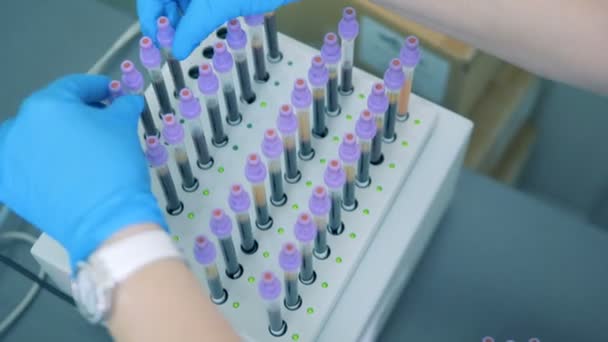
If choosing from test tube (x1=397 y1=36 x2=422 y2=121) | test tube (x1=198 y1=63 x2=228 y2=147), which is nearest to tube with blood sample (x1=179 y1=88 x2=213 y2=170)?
test tube (x1=198 y1=63 x2=228 y2=147)

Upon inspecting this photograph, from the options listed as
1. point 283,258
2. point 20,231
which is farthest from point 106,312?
point 20,231

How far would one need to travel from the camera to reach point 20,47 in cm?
105

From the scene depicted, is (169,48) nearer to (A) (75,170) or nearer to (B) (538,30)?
(A) (75,170)

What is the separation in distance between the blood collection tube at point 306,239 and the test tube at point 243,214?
56 millimetres

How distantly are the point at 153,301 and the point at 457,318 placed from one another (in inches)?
16.5

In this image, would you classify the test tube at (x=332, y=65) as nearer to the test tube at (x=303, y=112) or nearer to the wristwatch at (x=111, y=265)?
the test tube at (x=303, y=112)

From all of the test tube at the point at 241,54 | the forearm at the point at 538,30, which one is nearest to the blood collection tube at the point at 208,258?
the test tube at the point at 241,54

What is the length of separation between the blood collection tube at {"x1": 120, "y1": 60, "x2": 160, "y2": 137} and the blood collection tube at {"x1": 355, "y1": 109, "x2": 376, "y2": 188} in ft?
0.81

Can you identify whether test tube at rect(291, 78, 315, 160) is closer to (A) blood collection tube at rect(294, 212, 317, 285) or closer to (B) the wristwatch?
(A) blood collection tube at rect(294, 212, 317, 285)

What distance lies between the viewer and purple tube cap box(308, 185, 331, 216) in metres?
0.66

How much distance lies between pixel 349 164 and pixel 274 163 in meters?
0.08

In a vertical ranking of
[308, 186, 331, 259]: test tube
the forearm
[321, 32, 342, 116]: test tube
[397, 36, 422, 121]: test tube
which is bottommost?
[308, 186, 331, 259]: test tube

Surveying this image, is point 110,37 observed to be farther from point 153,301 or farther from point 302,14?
point 153,301

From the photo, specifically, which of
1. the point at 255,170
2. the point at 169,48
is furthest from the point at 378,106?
the point at 169,48
